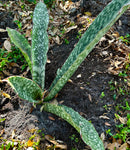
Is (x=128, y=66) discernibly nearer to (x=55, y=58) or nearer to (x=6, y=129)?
(x=55, y=58)

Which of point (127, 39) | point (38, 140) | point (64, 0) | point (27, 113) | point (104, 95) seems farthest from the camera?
point (64, 0)

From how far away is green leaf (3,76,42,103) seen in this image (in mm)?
796

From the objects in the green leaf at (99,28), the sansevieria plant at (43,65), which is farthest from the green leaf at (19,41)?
the green leaf at (99,28)

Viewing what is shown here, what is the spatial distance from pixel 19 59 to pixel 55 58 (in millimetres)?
336

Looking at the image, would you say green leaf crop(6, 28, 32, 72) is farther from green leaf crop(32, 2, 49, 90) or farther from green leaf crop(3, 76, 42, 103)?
green leaf crop(3, 76, 42, 103)

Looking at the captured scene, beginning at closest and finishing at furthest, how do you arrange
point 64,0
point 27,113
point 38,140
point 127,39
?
point 38,140
point 27,113
point 127,39
point 64,0

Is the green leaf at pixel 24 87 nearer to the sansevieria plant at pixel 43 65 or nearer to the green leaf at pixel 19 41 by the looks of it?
the sansevieria plant at pixel 43 65

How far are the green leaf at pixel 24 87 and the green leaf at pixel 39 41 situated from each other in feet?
0.36

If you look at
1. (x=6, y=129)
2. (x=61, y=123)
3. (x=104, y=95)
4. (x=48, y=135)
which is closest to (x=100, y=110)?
(x=104, y=95)

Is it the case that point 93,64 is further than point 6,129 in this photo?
Yes

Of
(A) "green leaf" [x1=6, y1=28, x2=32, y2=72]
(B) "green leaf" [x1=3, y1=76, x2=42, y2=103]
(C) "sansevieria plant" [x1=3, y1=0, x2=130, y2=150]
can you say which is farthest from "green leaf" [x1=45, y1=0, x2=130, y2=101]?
(A) "green leaf" [x1=6, y1=28, x2=32, y2=72]

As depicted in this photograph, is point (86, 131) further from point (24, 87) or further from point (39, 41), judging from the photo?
point (39, 41)

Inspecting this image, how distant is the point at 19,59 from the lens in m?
1.50

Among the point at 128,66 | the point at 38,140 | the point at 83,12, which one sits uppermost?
the point at 83,12
